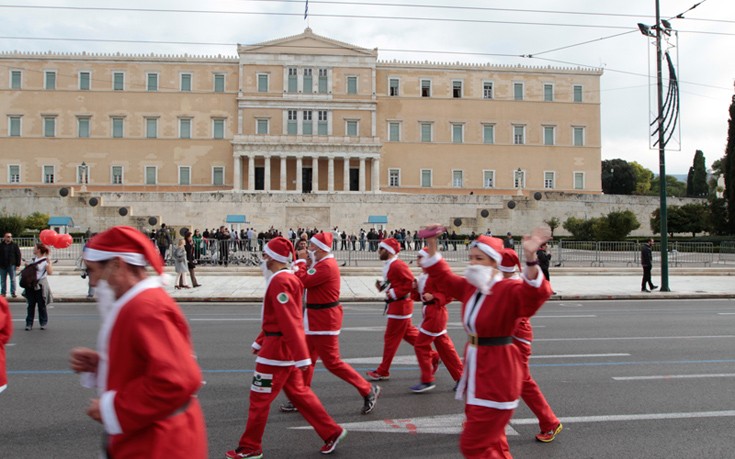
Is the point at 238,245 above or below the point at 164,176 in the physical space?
below

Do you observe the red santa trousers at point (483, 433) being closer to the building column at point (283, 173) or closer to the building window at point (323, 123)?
the building column at point (283, 173)

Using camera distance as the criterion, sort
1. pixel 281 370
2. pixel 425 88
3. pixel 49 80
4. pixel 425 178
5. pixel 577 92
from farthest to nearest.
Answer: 1. pixel 577 92
2. pixel 425 88
3. pixel 425 178
4. pixel 49 80
5. pixel 281 370

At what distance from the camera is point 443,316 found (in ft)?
23.2

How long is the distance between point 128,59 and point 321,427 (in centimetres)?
6500

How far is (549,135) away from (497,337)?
6717 cm

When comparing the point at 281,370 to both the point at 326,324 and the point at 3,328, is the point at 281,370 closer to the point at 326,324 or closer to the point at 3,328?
the point at 326,324

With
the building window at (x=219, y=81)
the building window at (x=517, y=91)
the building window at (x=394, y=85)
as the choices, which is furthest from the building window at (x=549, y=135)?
the building window at (x=219, y=81)

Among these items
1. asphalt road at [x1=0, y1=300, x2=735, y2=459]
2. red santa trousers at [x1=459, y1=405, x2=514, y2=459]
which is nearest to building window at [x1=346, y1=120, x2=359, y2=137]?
asphalt road at [x1=0, y1=300, x2=735, y2=459]

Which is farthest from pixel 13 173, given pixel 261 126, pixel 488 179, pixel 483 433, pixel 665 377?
pixel 483 433

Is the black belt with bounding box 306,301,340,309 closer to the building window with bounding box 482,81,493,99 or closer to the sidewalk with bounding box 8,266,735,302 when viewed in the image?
the sidewalk with bounding box 8,266,735,302

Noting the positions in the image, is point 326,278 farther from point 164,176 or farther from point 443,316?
point 164,176

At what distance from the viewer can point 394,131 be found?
6500cm

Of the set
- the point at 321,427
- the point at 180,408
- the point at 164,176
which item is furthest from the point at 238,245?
the point at 164,176

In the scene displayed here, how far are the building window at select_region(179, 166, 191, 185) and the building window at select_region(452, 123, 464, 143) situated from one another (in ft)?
94.6
